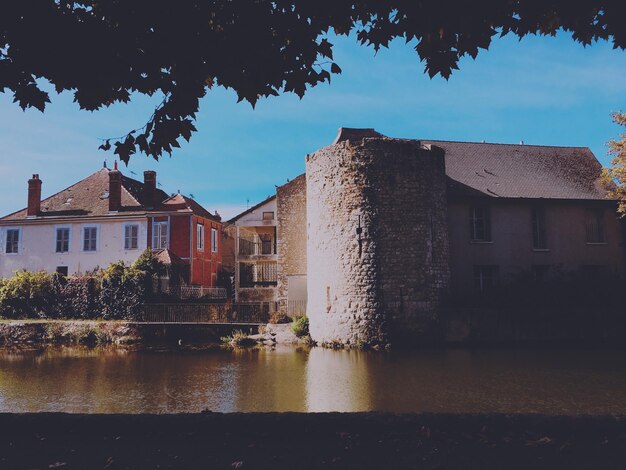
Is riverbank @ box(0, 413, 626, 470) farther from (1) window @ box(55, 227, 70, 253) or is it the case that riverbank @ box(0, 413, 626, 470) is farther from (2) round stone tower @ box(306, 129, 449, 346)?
(1) window @ box(55, 227, 70, 253)

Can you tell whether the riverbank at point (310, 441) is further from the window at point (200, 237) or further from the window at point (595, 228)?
the window at point (200, 237)

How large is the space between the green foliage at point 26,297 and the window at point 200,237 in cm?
742

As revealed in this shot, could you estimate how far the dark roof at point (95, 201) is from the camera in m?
29.5

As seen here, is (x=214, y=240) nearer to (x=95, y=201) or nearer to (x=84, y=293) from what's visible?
(x=95, y=201)

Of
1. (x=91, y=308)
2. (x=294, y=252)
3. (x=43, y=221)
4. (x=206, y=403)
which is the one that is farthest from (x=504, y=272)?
(x=43, y=221)

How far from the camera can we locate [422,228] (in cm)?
1942

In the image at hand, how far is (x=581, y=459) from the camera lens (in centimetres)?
411

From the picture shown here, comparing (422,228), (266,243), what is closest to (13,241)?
(266,243)

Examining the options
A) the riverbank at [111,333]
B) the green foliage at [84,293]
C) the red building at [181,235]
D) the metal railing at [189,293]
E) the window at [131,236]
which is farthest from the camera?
the window at [131,236]

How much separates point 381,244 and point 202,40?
1522cm

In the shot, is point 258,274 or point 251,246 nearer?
point 258,274

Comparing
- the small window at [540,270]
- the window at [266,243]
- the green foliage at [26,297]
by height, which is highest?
the window at [266,243]

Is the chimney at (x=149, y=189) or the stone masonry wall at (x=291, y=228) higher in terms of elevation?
the chimney at (x=149, y=189)

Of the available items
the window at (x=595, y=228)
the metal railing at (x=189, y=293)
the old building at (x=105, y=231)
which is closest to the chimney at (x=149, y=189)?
the old building at (x=105, y=231)
